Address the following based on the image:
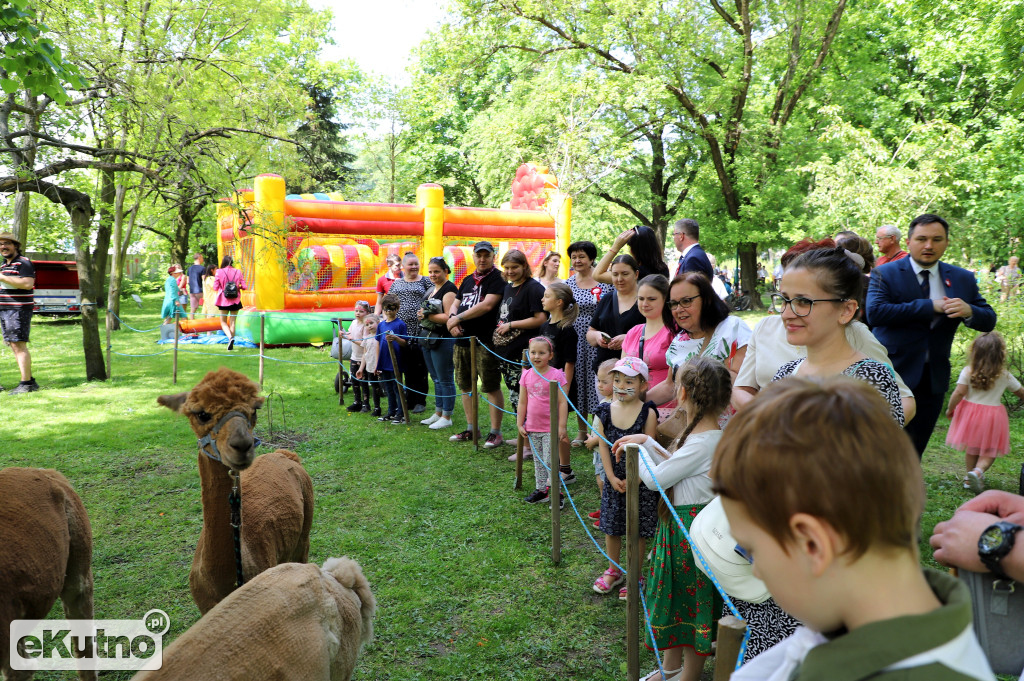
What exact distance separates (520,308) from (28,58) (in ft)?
14.7

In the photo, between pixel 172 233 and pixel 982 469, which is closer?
pixel 982 469

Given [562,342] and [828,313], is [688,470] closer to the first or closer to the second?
[828,313]

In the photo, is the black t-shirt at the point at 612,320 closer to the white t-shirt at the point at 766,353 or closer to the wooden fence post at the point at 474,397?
the wooden fence post at the point at 474,397

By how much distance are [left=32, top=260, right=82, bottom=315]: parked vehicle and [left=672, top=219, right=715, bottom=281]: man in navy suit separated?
19690 mm

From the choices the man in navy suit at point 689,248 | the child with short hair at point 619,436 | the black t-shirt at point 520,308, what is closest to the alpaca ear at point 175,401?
the child with short hair at point 619,436

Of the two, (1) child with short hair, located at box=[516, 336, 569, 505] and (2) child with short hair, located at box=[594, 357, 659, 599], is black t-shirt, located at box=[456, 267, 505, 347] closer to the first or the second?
(1) child with short hair, located at box=[516, 336, 569, 505]

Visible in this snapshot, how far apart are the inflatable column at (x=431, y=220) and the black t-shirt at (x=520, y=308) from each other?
9796mm

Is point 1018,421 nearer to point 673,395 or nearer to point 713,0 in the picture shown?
point 673,395

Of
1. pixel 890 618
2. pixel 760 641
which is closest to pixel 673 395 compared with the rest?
pixel 760 641

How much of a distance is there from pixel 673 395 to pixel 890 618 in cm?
346

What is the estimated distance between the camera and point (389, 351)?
838 centimetres

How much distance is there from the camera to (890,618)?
0.77 metres

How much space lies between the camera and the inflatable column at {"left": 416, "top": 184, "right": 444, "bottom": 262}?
16.1 metres

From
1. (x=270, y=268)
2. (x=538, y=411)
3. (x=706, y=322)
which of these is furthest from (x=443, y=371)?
(x=270, y=268)
